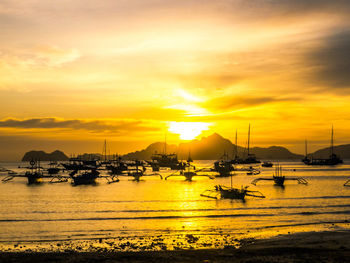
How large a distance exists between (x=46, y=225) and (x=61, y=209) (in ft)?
52.9

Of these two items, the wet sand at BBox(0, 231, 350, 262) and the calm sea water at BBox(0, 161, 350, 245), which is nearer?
the wet sand at BBox(0, 231, 350, 262)

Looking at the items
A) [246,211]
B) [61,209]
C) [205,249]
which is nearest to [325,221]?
[246,211]

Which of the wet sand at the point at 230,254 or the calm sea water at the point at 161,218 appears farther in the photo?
the calm sea water at the point at 161,218

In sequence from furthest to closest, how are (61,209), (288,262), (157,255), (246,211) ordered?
(61,209)
(246,211)
(157,255)
(288,262)

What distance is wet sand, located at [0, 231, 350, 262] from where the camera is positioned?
23.7 m

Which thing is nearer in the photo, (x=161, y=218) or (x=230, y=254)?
(x=230, y=254)

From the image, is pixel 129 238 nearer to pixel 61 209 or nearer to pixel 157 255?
pixel 157 255

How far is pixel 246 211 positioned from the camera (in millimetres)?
50781

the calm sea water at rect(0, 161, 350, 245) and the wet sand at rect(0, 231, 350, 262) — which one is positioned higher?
the wet sand at rect(0, 231, 350, 262)

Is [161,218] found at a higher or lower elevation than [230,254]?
lower

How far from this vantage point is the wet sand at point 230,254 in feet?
77.7

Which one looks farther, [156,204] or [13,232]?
[156,204]

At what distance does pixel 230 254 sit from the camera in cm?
2489

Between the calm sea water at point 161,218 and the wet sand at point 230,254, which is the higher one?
the wet sand at point 230,254
